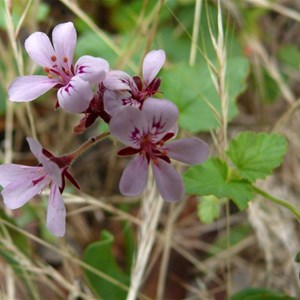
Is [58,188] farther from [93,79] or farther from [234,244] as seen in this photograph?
[234,244]

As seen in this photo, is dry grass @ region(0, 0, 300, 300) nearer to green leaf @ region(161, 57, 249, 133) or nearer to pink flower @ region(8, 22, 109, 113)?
green leaf @ region(161, 57, 249, 133)

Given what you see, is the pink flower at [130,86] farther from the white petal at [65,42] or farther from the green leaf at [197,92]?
the green leaf at [197,92]

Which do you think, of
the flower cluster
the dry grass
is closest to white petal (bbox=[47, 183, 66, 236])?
the flower cluster

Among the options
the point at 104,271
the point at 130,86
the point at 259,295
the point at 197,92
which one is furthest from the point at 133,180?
the point at 197,92

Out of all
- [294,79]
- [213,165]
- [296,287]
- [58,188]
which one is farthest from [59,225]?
[294,79]

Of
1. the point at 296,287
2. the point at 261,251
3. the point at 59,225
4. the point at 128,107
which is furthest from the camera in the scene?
the point at 261,251

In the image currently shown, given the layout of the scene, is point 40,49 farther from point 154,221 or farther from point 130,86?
point 154,221

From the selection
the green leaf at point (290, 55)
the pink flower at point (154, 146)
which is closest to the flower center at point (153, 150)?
the pink flower at point (154, 146)
